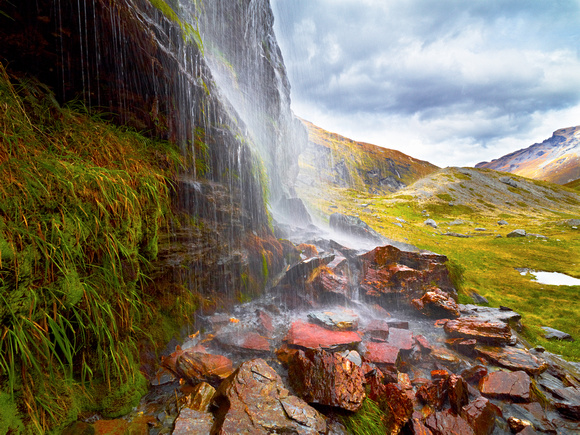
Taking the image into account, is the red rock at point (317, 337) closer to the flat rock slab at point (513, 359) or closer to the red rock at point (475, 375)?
the red rock at point (475, 375)

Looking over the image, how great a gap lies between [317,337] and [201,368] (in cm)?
289

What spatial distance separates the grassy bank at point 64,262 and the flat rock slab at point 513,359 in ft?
27.0

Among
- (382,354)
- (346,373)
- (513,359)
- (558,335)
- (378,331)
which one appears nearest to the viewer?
(346,373)

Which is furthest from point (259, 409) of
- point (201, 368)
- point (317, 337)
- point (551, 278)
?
point (551, 278)

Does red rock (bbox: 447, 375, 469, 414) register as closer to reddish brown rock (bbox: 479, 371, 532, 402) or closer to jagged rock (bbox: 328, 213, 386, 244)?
reddish brown rock (bbox: 479, 371, 532, 402)

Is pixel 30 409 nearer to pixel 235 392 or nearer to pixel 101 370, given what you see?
pixel 101 370

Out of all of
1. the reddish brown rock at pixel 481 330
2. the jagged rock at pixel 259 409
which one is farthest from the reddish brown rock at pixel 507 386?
the jagged rock at pixel 259 409

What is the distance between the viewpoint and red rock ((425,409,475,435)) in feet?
11.9

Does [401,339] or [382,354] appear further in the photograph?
A: [401,339]

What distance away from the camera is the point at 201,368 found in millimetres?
4273

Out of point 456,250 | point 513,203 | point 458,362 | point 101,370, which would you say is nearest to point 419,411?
point 458,362

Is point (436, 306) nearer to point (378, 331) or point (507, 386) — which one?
point (378, 331)

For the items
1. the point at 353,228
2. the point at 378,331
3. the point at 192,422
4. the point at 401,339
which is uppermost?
the point at 353,228

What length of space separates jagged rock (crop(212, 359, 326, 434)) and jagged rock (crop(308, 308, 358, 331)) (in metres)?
3.16
